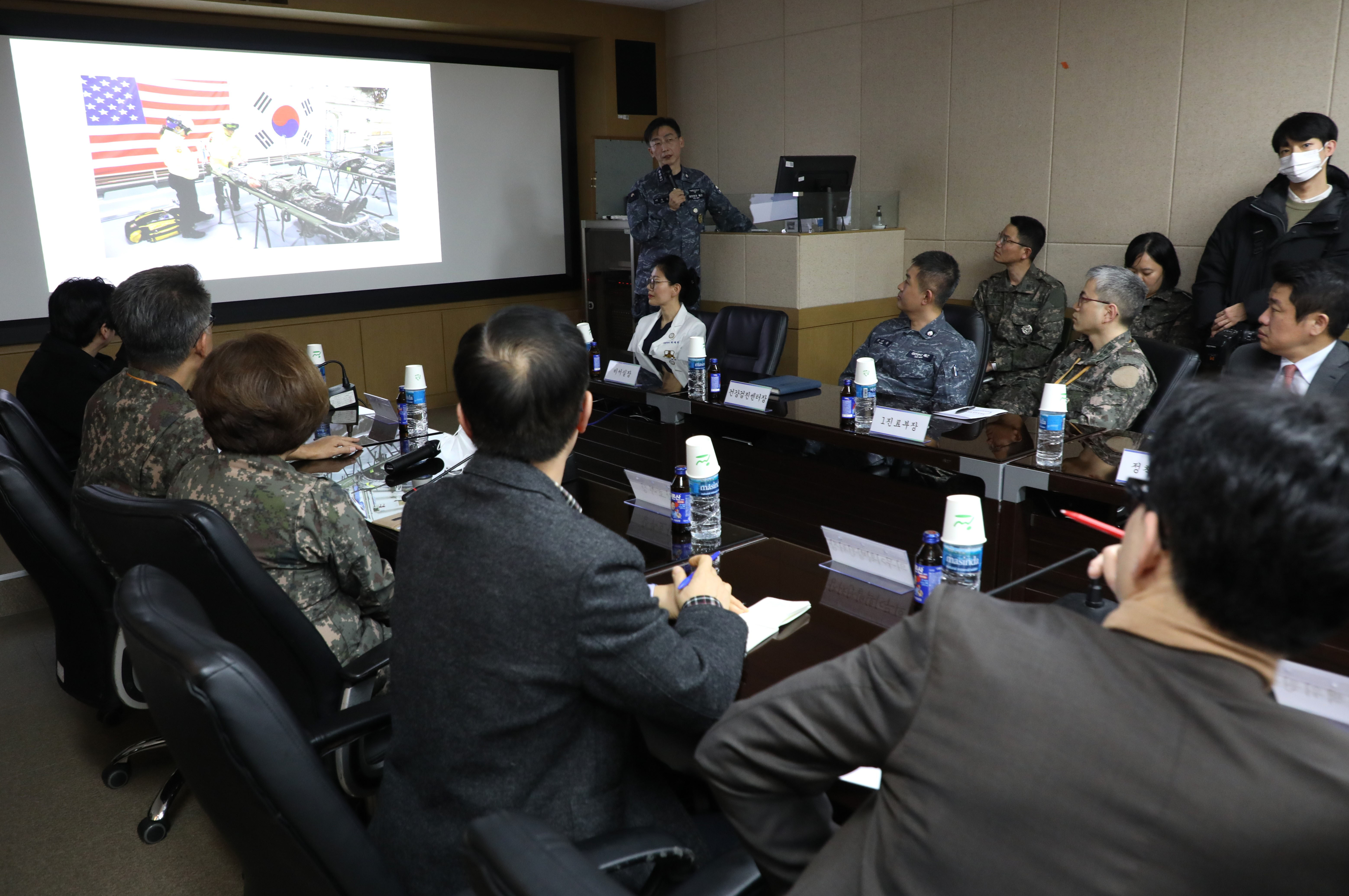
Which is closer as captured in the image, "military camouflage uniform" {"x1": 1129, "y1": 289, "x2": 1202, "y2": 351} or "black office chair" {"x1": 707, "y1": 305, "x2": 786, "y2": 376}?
"black office chair" {"x1": 707, "y1": 305, "x2": 786, "y2": 376}

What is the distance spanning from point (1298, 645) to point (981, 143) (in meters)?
5.29

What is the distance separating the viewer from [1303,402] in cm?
70

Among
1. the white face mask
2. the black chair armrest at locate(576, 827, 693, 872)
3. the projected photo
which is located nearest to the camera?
the black chair armrest at locate(576, 827, 693, 872)

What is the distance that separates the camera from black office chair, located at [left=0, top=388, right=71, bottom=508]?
2.66 metres

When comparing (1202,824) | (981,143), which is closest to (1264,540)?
(1202,824)

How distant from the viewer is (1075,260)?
16.8 ft

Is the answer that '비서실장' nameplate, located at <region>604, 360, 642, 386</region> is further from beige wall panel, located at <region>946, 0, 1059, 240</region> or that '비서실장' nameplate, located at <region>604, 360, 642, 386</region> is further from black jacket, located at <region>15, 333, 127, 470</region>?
beige wall panel, located at <region>946, 0, 1059, 240</region>

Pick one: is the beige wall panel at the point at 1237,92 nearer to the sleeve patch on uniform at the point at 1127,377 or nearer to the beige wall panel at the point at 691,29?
the sleeve patch on uniform at the point at 1127,377

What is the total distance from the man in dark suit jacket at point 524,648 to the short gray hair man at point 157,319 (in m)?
1.60

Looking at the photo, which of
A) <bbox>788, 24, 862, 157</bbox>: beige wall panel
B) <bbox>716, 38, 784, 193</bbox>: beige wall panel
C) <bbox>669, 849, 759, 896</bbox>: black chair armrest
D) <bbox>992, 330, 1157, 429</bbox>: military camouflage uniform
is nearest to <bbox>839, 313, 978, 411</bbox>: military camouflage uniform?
<bbox>992, 330, 1157, 429</bbox>: military camouflage uniform

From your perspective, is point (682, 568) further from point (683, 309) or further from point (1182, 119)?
point (1182, 119)

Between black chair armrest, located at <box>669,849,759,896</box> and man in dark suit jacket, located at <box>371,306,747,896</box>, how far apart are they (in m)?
0.16

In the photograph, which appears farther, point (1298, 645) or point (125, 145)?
point (125, 145)

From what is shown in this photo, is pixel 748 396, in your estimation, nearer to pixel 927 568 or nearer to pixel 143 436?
pixel 927 568
